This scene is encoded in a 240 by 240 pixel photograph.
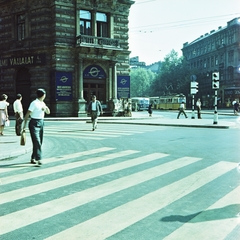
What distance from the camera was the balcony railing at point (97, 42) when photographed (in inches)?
1203

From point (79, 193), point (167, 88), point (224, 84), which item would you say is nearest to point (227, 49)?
point (224, 84)

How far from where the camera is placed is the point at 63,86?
101ft

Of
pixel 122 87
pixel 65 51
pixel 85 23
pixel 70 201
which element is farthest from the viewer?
pixel 122 87

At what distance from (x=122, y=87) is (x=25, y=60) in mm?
9812

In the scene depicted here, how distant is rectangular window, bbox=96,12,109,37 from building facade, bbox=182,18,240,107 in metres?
35.6

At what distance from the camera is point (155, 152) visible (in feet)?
31.5

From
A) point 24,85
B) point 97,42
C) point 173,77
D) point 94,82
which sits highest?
point 97,42

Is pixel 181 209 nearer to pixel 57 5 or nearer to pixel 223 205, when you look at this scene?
pixel 223 205

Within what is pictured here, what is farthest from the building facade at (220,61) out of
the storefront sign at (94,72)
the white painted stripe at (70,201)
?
the white painted stripe at (70,201)

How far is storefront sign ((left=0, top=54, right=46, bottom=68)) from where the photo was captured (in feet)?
102

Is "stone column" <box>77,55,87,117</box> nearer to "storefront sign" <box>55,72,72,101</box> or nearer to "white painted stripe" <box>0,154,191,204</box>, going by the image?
"storefront sign" <box>55,72,72,101</box>

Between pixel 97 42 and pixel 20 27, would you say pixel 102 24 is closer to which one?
pixel 97 42

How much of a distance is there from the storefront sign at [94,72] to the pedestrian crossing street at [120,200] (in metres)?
24.4

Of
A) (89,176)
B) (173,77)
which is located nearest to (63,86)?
(89,176)
